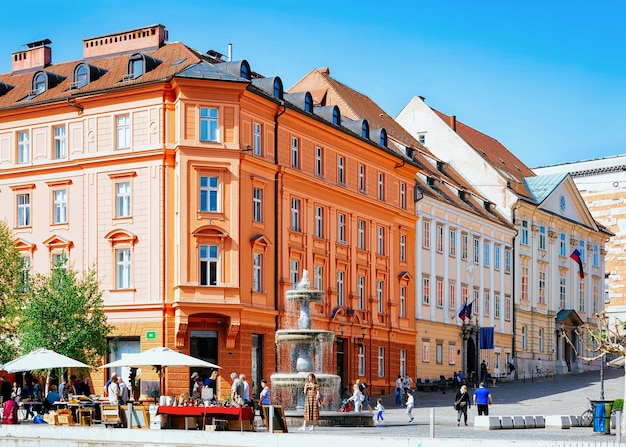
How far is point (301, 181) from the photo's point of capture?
5803 cm

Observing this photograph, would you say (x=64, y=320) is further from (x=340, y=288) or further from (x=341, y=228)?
(x=341, y=228)

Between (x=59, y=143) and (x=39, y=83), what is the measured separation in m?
3.80

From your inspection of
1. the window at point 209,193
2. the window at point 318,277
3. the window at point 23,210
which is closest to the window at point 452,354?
the window at point 318,277

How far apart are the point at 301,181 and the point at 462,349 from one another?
849 inches

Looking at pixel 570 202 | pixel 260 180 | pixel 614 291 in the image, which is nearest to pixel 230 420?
pixel 260 180

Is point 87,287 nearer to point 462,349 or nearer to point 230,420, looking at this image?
point 230,420

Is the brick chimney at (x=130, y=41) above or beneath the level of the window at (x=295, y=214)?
above

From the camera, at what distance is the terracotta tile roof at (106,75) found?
5350 centimetres

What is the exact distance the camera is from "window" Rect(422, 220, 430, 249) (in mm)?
71188

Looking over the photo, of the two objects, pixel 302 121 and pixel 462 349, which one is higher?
pixel 302 121

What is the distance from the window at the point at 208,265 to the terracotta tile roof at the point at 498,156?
35.4 meters

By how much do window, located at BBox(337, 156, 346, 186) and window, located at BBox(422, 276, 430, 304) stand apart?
1086cm

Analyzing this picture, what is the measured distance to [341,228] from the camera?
62188 millimetres

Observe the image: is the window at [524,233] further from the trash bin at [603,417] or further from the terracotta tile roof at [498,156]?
the trash bin at [603,417]
